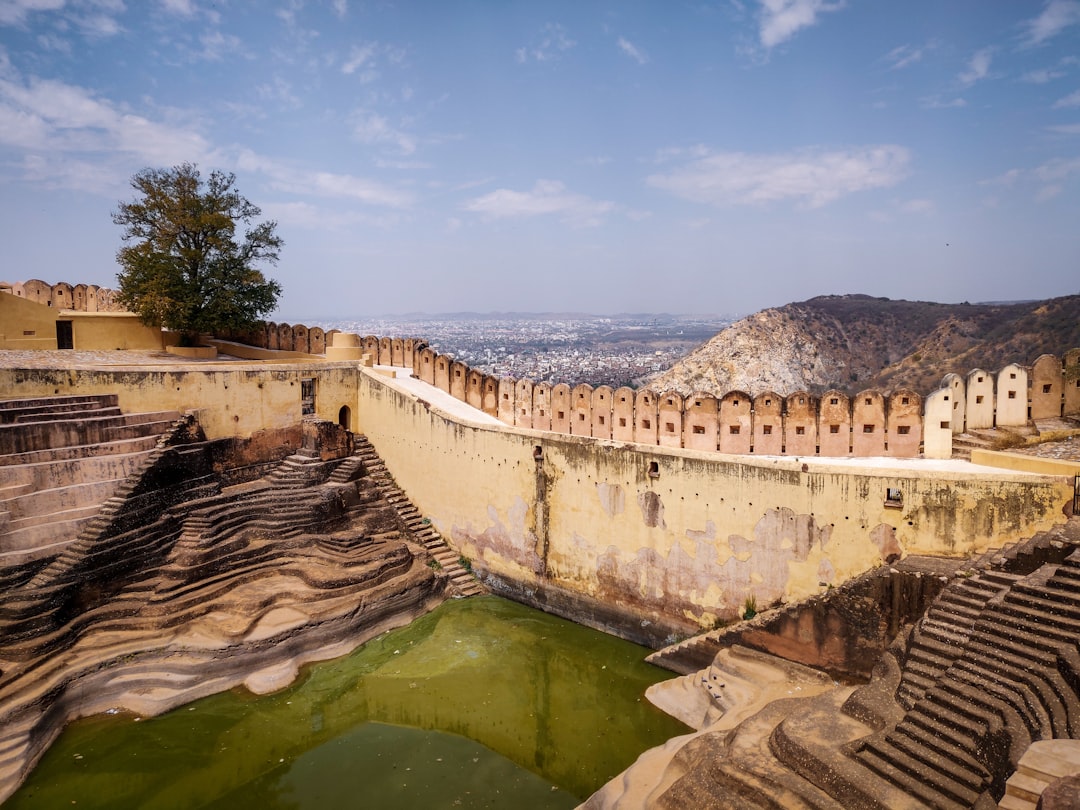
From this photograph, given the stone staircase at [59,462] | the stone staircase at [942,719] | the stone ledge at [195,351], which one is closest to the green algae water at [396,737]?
the stone staircase at [942,719]

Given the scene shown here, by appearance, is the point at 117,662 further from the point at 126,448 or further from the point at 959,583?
the point at 959,583

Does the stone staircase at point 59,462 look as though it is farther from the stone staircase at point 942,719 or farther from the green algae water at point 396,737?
the stone staircase at point 942,719

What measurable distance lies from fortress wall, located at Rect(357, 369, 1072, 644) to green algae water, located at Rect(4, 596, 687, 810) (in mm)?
1269

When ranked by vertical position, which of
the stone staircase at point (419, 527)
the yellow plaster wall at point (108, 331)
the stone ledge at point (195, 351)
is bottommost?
the stone staircase at point (419, 527)

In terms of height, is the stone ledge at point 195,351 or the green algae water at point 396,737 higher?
the stone ledge at point 195,351

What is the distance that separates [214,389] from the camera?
13727 millimetres

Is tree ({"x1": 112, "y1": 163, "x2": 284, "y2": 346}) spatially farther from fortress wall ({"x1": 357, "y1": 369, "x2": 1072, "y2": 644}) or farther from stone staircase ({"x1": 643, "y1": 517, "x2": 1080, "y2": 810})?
stone staircase ({"x1": 643, "y1": 517, "x2": 1080, "y2": 810})

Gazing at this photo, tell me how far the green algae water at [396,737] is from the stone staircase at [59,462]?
3113 mm

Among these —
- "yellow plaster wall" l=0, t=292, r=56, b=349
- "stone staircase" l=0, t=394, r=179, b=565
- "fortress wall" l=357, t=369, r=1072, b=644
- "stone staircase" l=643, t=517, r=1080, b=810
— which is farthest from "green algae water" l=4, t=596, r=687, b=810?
"yellow plaster wall" l=0, t=292, r=56, b=349

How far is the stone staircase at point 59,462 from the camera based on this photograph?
10.6 meters

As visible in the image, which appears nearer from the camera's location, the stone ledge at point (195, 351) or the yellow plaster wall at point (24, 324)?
the yellow plaster wall at point (24, 324)

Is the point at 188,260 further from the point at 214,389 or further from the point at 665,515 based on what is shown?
the point at 665,515

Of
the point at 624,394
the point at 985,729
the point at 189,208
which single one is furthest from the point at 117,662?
the point at 985,729

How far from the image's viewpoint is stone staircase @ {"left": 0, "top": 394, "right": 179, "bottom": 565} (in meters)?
10.6
